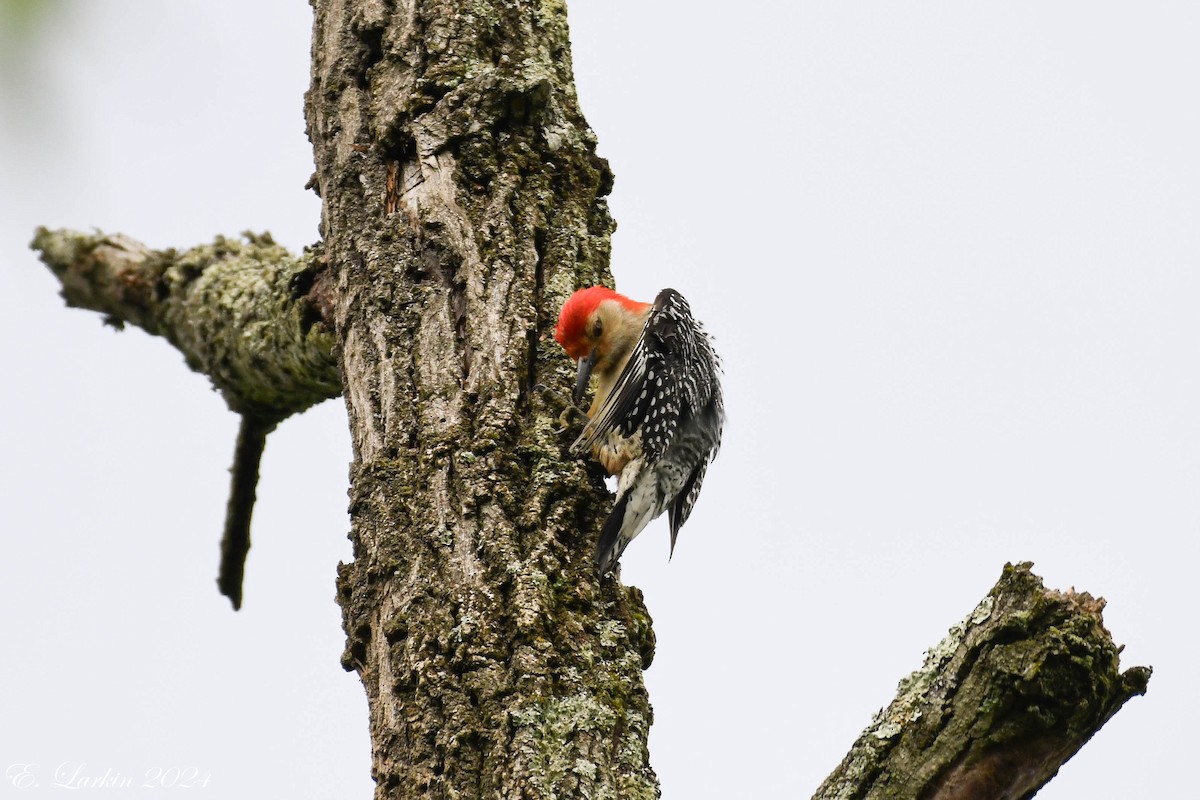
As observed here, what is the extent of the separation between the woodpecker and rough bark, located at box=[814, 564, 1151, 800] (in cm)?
105

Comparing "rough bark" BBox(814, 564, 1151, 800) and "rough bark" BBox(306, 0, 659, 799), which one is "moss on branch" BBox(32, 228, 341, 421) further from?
"rough bark" BBox(814, 564, 1151, 800)

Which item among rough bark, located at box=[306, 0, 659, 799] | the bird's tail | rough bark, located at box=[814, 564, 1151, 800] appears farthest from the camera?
the bird's tail

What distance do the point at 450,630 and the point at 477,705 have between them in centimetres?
21

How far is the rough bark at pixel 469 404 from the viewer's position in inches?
115

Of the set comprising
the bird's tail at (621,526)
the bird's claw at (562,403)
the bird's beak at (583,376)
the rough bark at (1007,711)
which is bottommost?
the rough bark at (1007,711)

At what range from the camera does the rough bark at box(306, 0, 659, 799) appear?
2910mm

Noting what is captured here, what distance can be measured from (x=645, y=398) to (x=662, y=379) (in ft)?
0.50

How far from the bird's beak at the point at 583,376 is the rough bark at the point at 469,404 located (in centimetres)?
7

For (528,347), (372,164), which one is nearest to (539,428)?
(528,347)

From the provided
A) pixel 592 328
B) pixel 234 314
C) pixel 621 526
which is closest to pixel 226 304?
pixel 234 314

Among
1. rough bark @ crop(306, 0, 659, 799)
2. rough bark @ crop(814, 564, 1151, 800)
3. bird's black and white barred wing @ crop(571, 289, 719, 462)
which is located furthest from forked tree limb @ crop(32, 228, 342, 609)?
rough bark @ crop(814, 564, 1151, 800)

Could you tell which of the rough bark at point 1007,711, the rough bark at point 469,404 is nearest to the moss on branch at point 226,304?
the rough bark at point 469,404

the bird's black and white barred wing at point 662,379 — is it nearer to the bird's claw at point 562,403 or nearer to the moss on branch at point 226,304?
the bird's claw at point 562,403

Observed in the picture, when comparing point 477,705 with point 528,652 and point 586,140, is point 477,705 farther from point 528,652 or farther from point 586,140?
point 586,140
